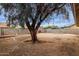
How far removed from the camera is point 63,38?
1216 mm

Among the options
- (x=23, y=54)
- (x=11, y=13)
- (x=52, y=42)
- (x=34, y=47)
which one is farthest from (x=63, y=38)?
(x=11, y=13)

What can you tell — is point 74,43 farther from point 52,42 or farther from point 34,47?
point 34,47

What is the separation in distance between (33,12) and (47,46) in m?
0.30

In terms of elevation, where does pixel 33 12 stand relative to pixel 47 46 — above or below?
above

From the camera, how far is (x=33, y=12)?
1.23m

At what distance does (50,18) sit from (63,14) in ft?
0.36

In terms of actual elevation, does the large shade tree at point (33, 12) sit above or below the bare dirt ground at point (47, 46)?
above

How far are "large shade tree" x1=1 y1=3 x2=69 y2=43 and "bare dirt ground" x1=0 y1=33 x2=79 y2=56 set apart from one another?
0.07 m

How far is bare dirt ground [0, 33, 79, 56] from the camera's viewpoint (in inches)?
47.7

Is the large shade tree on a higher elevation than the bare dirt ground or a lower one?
higher

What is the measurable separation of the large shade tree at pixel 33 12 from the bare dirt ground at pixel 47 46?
7cm

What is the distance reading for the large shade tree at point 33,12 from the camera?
122 centimetres

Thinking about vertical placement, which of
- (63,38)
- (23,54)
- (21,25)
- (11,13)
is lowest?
(23,54)

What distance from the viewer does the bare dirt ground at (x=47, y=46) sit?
1211 millimetres
